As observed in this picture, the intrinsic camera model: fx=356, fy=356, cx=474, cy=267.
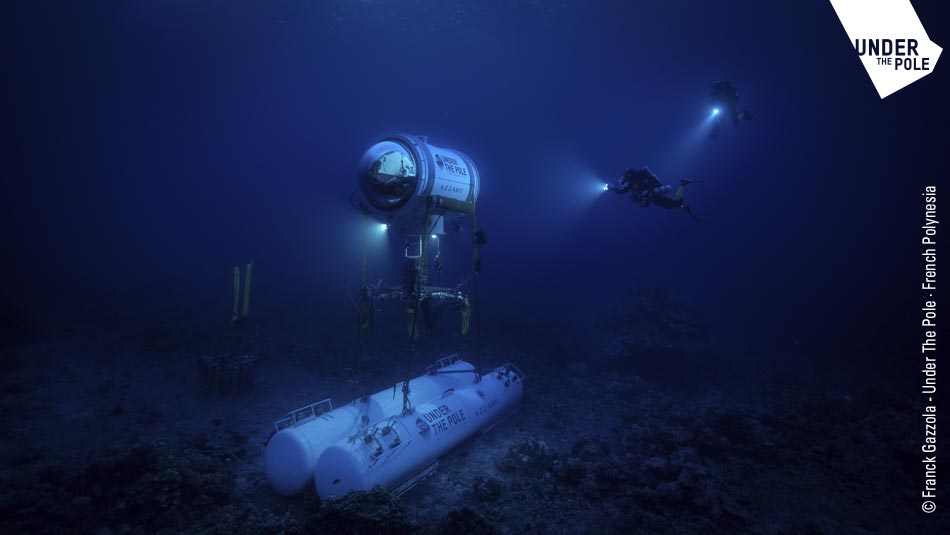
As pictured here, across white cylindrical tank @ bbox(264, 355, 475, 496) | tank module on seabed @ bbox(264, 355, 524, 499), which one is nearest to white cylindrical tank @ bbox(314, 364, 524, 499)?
tank module on seabed @ bbox(264, 355, 524, 499)

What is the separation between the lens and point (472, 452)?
10.4 metres

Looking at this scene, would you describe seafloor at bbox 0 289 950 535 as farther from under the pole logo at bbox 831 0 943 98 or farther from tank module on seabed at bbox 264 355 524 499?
under the pole logo at bbox 831 0 943 98

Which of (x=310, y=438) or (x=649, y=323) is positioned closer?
(x=310, y=438)

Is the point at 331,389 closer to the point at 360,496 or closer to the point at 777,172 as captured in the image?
the point at 360,496

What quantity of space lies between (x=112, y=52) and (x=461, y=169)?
8306cm

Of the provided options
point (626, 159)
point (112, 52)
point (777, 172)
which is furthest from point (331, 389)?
point (777, 172)

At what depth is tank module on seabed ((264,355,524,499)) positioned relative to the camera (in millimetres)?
→ 7250

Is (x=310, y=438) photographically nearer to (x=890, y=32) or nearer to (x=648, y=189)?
(x=648, y=189)

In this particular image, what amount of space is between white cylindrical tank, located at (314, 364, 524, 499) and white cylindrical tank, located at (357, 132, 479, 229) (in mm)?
5077

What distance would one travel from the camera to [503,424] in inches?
489

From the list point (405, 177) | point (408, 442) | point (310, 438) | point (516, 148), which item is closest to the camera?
point (310, 438)

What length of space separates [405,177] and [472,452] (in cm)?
796

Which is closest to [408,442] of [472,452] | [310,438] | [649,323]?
[310,438]

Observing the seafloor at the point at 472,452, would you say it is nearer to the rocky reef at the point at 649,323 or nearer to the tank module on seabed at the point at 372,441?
the tank module on seabed at the point at 372,441
